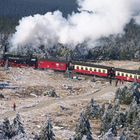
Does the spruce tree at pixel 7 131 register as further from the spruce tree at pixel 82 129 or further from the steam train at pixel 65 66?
the steam train at pixel 65 66

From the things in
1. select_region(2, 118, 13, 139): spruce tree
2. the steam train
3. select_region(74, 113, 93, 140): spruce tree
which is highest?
the steam train

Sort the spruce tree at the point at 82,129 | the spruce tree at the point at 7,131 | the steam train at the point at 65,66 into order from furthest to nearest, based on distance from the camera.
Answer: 1. the steam train at the point at 65,66
2. the spruce tree at the point at 82,129
3. the spruce tree at the point at 7,131

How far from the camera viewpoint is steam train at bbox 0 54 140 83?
407 feet

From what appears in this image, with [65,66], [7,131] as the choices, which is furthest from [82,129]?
[65,66]

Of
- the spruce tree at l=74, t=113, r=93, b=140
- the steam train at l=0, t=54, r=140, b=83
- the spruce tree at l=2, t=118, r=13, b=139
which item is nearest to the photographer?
the spruce tree at l=2, t=118, r=13, b=139

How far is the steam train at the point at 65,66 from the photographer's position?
407 ft

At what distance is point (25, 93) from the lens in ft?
323

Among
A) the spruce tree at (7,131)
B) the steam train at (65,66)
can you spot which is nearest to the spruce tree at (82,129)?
the spruce tree at (7,131)

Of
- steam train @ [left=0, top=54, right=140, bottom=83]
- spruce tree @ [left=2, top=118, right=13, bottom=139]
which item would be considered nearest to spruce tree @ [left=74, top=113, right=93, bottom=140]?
spruce tree @ [left=2, top=118, right=13, bottom=139]

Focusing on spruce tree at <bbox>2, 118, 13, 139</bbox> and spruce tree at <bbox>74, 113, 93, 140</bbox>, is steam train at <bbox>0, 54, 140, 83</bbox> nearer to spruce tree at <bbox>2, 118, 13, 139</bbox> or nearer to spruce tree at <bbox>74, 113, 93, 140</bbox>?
spruce tree at <bbox>74, 113, 93, 140</bbox>

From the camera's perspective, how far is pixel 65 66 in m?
128

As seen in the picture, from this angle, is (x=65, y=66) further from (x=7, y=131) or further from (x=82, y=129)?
(x=7, y=131)

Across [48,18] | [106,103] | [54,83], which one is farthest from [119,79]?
[48,18]

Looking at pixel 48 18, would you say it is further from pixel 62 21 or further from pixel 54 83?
pixel 54 83
